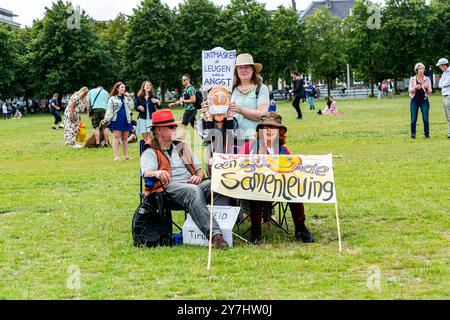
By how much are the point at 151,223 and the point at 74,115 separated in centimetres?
1494

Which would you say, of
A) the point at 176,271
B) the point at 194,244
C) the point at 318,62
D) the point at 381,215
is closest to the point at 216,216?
the point at 194,244

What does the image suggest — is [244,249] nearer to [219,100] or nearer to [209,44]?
[219,100]

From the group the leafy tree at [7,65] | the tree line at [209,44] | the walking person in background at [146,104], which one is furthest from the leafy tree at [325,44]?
the walking person in background at [146,104]

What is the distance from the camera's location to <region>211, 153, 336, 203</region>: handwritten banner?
747 cm

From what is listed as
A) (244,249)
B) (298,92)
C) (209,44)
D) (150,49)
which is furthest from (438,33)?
(244,249)

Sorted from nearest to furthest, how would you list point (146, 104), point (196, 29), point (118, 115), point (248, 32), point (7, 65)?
point (118, 115)
point (146, 104)
point (7, 65)
point (196, 29)
point (248, 32)

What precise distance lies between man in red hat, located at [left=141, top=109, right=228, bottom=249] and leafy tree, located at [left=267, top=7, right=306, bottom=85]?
63.6 meters

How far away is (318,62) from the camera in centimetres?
7269

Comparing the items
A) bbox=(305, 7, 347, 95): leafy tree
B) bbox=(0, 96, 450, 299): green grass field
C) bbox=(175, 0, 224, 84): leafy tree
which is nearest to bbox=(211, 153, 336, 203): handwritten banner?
bbox=(0, 96, 450, 299): green grass field

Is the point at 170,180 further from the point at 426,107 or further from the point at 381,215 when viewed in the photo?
the point at 426,107

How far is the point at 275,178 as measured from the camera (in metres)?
7.52

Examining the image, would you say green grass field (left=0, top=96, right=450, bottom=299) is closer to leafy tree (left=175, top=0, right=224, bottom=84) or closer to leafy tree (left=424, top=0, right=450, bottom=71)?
leafy tree (left=175, top=0, right=224, bottom=84)

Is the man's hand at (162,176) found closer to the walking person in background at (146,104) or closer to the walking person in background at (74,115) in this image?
the walking person in background at (146,104)

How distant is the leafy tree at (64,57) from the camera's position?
67.0 metres
